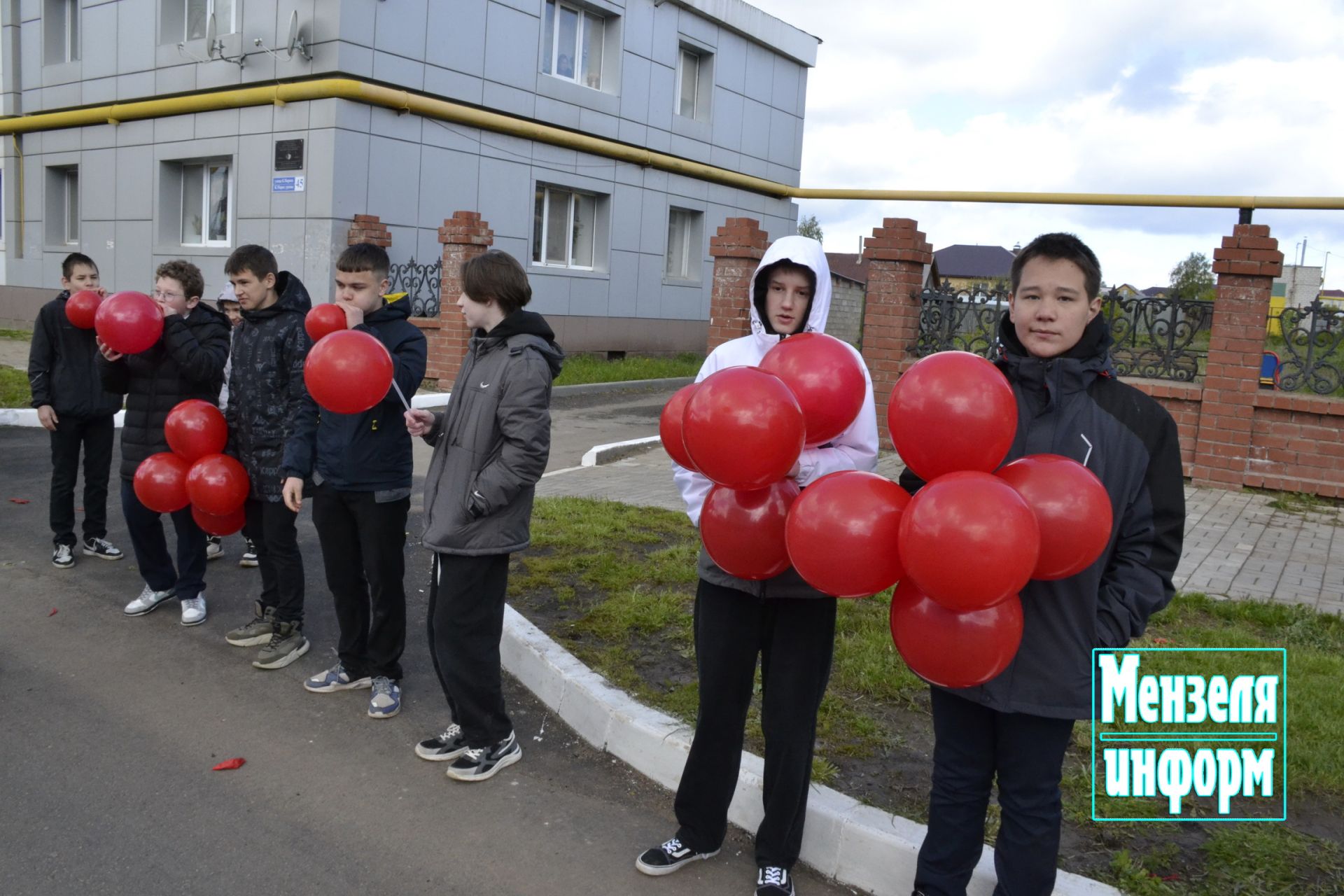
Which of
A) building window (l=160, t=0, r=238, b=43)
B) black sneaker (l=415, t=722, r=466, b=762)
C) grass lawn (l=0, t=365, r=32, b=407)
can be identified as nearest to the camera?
black sneaker (l=415, t=722, r=466, b=762)

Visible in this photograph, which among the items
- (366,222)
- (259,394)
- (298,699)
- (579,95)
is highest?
(579,95)

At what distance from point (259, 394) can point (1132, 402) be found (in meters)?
3.77

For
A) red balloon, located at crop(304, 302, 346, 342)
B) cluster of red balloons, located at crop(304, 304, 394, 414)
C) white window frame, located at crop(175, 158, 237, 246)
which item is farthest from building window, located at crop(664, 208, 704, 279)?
cluster of red balloons, located at crop(304, 304, 394, 414)

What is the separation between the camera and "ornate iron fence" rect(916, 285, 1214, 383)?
948 centimetres

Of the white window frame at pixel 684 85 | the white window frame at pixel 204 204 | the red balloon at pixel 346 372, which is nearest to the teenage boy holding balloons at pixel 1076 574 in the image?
the red balloon at pixel 346 372

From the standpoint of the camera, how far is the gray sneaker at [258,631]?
16.1 feet

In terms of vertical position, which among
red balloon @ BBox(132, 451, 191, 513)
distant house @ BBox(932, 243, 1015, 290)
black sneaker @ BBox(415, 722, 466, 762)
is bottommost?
black sneaker @ BBox(415, 722, 466, 762)

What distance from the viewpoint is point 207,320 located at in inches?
205

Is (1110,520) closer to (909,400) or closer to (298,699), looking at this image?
(909,400)

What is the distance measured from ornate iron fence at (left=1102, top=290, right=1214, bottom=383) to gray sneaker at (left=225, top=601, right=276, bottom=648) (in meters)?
7.67

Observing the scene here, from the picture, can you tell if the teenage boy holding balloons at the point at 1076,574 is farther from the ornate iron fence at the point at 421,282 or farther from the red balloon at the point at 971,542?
the ornate iron fence at the point at 421,282

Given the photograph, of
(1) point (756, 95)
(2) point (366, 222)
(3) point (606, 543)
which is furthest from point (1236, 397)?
(1) point (756, 95)

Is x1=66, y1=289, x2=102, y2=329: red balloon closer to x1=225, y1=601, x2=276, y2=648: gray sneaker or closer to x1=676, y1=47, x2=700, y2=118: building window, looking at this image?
x1=225, y1=601, x2=276, y2=648: gray sneaker

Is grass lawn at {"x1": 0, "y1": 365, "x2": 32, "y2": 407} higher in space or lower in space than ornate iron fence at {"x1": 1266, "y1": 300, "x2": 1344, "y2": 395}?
lower
